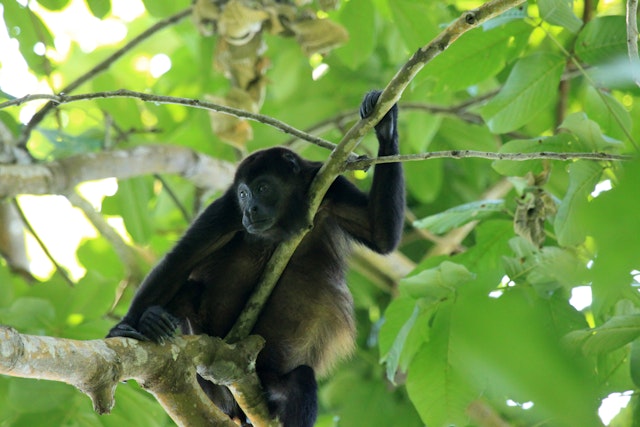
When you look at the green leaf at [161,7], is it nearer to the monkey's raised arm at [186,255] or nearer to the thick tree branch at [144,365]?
the monkey's raised arm at [186,255]

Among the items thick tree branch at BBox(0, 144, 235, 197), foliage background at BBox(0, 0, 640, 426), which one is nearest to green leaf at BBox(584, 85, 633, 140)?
foliage background at BBox(0, 0, 640, 426)

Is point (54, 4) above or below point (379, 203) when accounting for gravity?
above

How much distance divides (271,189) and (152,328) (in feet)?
3.77

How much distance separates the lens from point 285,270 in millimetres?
3982

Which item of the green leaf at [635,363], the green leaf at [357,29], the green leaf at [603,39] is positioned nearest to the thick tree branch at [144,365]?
the green leaf at [635,363]

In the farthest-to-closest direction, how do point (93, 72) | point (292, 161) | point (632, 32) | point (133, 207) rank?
point (133, 207) < point (93, 72) < point (292, 161) < point (632, 32)

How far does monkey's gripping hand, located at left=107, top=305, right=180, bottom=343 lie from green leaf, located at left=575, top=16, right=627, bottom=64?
6.84 feet

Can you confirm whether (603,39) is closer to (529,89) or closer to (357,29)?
Result: (529,89)

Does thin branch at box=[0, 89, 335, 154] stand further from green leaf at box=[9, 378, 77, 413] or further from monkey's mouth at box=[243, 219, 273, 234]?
green leaf at box=[9, 378, 77, 413]

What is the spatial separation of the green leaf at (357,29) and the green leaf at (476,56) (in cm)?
136

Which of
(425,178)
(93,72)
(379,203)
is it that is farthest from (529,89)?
(93,72)

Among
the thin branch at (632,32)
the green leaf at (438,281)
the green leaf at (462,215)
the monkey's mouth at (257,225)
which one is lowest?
the green leaf at (438,281)

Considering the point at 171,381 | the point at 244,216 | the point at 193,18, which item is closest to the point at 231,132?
the point at 193,18

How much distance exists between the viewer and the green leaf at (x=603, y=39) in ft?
10.5
